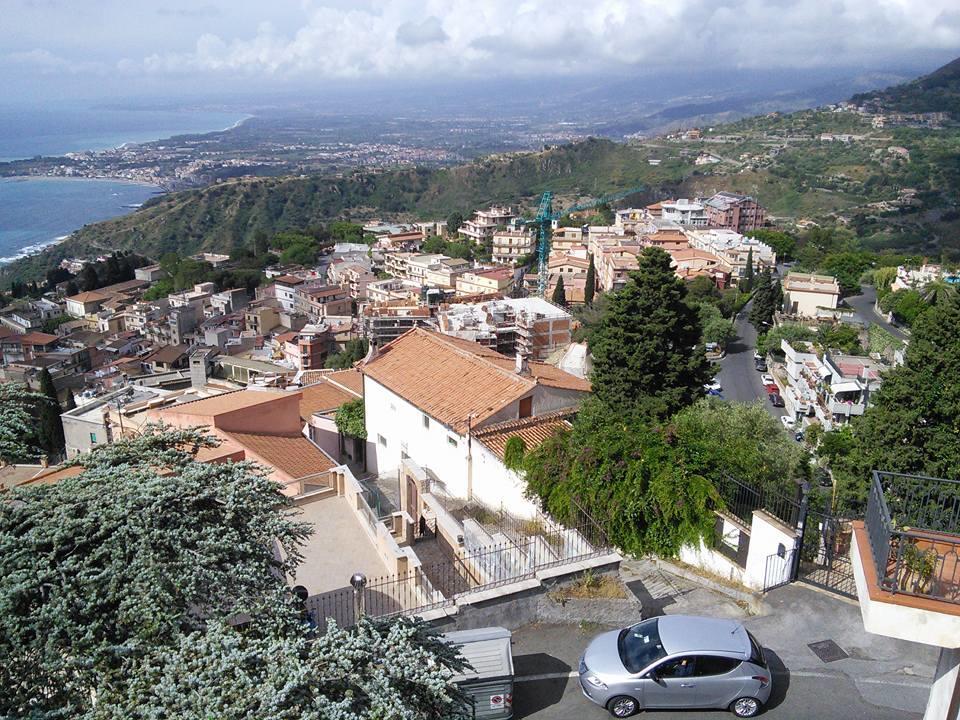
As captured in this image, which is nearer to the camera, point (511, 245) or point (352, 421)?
point (352, 421)

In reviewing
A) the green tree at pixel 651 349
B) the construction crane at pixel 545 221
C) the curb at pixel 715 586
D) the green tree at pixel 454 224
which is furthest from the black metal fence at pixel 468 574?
the green tree at pixel 454 224

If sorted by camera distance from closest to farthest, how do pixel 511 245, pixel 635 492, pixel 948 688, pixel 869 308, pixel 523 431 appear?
pixel 948 688 < pixel 635 492 < pixel 523 431 < pixel 869 308 < pixel 511 245

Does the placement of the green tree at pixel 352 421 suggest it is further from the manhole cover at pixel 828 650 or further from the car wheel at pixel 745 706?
the car wheel at pixel 745 706

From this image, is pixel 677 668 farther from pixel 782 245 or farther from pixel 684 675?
pixel 782 245

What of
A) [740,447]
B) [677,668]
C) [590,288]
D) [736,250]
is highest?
[740,447]

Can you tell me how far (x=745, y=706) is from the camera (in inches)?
296

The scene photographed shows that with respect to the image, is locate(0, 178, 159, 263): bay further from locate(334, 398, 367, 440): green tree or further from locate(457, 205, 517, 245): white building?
locate(334, 398, 367, 440): green tree

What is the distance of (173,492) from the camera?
5.93 metres

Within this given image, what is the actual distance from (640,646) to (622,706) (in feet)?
1.97

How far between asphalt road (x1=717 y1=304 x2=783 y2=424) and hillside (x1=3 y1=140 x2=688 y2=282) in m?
79.7

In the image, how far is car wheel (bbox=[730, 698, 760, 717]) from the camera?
7.51 meters

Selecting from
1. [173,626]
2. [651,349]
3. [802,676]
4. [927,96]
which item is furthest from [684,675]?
[927,96]

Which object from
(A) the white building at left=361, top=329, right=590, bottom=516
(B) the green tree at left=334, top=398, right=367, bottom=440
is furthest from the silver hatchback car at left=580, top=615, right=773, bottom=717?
(B) the green tree at left=334, top=398, right=367, bottom=440

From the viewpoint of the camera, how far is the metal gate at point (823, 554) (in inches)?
381
